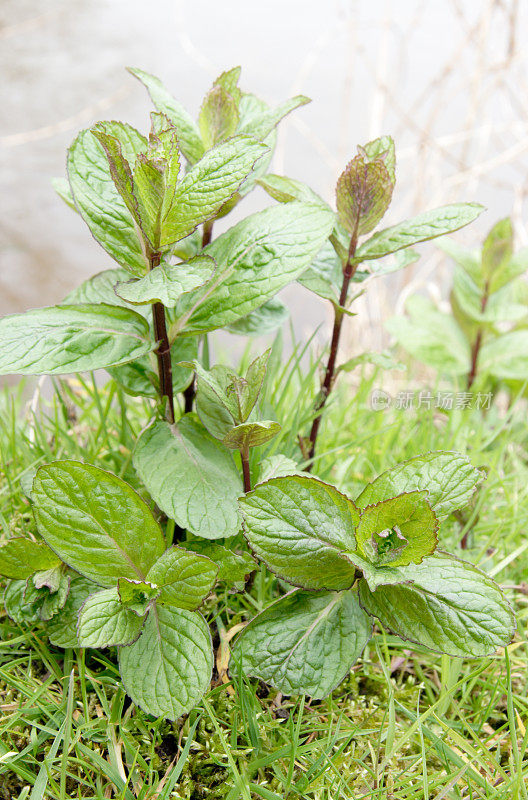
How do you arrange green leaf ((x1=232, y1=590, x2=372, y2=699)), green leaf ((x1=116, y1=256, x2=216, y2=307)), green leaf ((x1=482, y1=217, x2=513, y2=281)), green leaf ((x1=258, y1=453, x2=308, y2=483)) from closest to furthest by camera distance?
green leaf ((x1=116, y1=256, x2=216, y2=307))
green leaf ((x1=232, y1=590, x2=372, y2=699))
green leaf ((x1=258, y1=453, x2=308, y2=483))
green leaf ((x1=482, y1=217, x2=513, y2=281))

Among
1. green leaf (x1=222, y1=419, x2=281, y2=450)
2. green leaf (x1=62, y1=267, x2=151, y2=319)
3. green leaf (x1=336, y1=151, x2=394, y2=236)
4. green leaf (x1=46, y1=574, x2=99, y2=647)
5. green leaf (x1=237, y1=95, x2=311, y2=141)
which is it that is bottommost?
green leaf (x1=46, y1=574, x2=99, y2=647)

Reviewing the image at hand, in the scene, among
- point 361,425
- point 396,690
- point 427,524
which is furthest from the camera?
point 361,425

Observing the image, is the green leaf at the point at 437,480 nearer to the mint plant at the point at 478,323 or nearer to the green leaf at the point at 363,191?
the green leaf at the point at 363,191

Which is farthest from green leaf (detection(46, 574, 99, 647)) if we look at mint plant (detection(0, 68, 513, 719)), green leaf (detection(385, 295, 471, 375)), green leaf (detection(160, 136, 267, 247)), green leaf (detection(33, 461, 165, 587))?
green leaf (detection(385, 295, 471, 375))

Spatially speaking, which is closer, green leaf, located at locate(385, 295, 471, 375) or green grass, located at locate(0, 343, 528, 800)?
green grass, located at locate(0, 343, 528, 800)

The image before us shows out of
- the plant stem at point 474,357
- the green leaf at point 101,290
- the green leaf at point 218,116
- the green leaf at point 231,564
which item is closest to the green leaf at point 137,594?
the green leaf at point 231,564

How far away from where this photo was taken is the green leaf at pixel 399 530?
850 millimetres

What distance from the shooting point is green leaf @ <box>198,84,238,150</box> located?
1.05 metres

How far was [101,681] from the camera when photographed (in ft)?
3.23

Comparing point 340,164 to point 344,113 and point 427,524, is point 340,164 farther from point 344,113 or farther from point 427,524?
point 427,524

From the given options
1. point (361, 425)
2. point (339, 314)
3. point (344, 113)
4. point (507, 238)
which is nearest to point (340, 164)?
point (344, 113)

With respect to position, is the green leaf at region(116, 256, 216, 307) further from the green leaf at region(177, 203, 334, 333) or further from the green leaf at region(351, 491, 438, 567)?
the green leaf at region(351, 491, 438, 567)

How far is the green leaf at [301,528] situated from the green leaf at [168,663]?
0.14 metres

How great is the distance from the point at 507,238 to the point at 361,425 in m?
0.69
